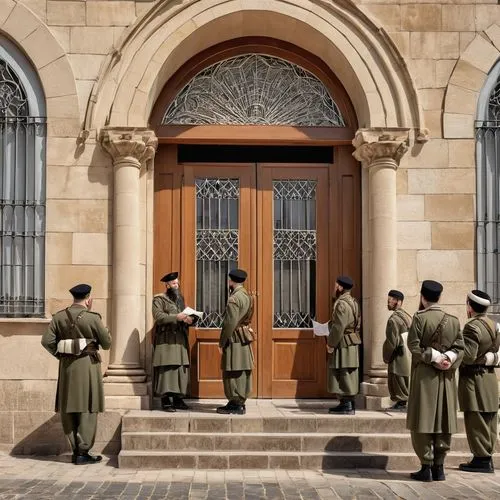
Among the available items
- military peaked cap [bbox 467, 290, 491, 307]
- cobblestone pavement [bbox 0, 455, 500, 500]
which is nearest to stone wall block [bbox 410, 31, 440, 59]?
military peaked cap [bbox 467, 290, 491, 307]

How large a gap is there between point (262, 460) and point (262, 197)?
143 inches

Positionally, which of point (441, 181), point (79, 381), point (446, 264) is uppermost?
point (441, 181)

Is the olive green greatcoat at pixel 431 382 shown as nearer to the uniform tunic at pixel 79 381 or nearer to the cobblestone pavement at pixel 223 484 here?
the cobblestone pavement at pixel 223 484

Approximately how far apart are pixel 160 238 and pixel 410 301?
3201 millimetres

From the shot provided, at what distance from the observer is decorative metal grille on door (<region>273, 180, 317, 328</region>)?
37.5 ft

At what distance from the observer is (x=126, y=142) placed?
34.3 feet

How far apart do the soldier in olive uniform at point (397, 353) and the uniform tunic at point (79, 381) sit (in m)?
3.12

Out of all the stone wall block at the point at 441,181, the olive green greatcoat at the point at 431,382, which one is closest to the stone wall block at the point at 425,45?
the stone wall block at the point at 441,181

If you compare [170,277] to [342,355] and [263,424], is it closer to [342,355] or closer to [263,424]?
[263,424]

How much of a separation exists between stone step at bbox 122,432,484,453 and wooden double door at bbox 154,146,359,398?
189cm

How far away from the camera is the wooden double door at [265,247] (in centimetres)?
1132

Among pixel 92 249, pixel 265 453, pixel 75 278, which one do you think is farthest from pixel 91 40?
pixel 265 453

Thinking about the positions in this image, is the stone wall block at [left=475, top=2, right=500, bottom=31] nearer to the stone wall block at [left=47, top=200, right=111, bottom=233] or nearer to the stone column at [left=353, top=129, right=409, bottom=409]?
the stone column at [left=353, top=129, right=409, bottom=409]

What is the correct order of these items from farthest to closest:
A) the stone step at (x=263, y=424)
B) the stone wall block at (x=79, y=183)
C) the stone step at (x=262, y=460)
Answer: the stone wall block at (x=79, y=183), the stone step at (x=263, y=424), the stone step at (x=262, y=460)
